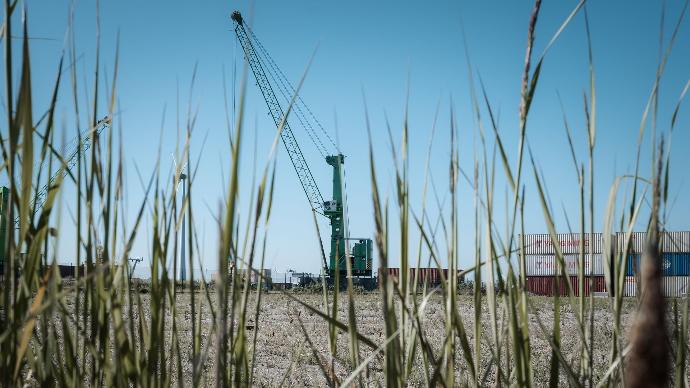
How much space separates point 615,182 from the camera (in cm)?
104

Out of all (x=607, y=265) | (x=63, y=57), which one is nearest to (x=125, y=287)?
(x=63, y=57)

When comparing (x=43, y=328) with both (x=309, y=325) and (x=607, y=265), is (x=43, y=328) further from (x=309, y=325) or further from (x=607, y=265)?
(x=309, y=325)

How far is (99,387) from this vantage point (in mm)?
993

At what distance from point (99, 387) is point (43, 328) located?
16cm

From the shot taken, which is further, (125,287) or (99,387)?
(125,287)

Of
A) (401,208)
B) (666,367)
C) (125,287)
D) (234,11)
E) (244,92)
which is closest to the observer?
(666,367)

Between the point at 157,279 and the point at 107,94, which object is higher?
the point at 107,94

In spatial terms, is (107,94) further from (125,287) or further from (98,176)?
(125,287)

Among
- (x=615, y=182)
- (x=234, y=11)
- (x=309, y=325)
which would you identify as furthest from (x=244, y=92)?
(x=234, y=11)

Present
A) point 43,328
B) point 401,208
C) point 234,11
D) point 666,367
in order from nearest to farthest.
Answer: point 666,367, point 43,328, point 401,208, point 234,11

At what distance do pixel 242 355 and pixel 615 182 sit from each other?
77 centimetres

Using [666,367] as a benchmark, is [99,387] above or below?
below

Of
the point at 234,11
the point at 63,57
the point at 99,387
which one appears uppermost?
the point at 234,11

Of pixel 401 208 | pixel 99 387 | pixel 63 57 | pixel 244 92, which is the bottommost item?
pixel 99 387
